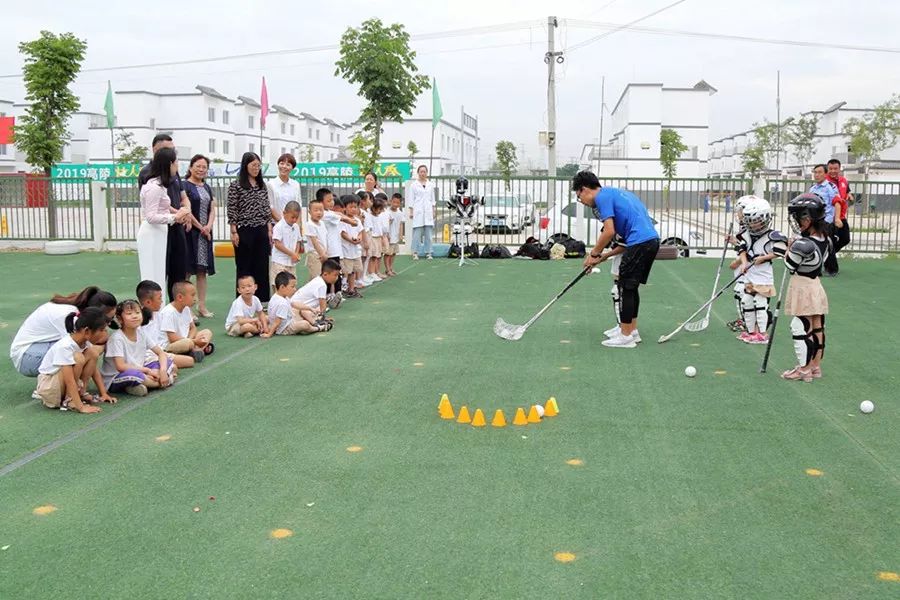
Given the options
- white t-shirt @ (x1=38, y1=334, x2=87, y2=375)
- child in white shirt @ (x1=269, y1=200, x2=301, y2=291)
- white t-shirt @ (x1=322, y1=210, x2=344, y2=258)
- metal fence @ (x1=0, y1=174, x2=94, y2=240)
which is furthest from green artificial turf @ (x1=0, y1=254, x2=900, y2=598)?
metal fence @ (x1=0, y1=174, x2=94, y2=240)

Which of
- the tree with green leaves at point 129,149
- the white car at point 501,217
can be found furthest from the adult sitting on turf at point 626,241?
Answer: the tree with green leaves at point 129,149

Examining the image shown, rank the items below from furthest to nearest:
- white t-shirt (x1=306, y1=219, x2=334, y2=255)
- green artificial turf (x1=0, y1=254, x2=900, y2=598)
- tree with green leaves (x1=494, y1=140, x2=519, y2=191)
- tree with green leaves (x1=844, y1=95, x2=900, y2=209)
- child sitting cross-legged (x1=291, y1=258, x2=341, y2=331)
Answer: tree with green leaves (x1=494, y1=140, x2=519, y2=191), tree with green leaves (x1=844, y1=95, x2=900, y2=209), white t-shirt (x1=306, y1=219, x2=334, y2=255), child sitting cross-legged (x1=291, y1=258, x2=341, y2=331), green artificial turf (x1=0, y1=254, x2=900, y2=598)

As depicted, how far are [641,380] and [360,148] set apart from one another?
26.3 meters

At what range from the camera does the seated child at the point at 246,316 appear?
8419 mm

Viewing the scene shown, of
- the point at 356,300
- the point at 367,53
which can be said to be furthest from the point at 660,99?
the point at 356,300

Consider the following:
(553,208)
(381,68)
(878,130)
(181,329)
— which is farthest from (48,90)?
(878,130)

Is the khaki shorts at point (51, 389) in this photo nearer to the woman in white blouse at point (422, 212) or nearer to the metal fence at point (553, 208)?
the woman in white blouse at point (422, 212)

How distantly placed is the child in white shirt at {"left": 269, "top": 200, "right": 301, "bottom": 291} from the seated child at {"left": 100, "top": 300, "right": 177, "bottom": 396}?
3559 millimetres

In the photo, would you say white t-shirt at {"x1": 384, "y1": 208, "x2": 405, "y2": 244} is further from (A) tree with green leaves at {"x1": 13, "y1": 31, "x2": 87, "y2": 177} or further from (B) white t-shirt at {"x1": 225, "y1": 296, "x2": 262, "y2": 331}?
(A) tree with green leaves at {"x1": 13, "y1": 31, "x2": 87, "y2": 177}

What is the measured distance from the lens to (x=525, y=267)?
53.9 ft

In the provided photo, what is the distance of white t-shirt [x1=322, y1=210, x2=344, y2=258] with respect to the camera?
11.0m

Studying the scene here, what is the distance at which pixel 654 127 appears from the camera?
67625 mm

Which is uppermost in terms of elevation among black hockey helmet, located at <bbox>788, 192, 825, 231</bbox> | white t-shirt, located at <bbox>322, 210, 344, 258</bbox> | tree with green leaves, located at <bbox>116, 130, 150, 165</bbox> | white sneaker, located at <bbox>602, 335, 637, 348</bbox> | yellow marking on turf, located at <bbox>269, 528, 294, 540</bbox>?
tree with green leaves, located at <bbox>116, 130, 150, 165</bbox>

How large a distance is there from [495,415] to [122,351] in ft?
8.73
